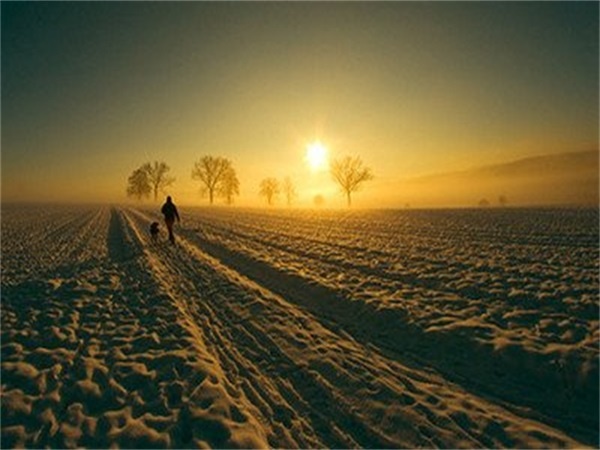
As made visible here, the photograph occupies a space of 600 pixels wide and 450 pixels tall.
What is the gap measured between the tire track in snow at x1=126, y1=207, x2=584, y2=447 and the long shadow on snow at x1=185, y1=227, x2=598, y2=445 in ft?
1.51

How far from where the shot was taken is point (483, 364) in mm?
8305

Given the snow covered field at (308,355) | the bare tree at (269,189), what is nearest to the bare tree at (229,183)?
the bare tree at (269,189)

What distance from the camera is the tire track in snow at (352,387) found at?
6.10m

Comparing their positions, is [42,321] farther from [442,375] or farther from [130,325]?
[442,375]

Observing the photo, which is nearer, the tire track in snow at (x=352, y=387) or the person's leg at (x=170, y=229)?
the tire track in snow at (x=352, y=387)

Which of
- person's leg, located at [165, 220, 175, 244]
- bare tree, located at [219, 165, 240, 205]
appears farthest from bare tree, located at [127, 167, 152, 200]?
person's leg, located at [165, 220, 175, 244]

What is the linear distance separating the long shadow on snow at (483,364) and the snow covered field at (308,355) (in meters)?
0.04

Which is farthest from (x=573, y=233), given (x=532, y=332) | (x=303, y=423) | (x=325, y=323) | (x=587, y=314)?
(x=303, y=423)

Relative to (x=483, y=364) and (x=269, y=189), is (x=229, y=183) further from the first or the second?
(x=483, y=364)

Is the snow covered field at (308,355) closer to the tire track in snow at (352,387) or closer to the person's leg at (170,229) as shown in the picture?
the tire track in snow at (352,387)

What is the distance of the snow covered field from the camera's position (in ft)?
20.7

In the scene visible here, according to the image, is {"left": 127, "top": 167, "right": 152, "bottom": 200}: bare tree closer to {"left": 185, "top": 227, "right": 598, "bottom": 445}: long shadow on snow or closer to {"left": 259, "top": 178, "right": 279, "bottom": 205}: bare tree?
{"left": 259, "top": 178, "right": 279, "bottom": 205}: bare tree

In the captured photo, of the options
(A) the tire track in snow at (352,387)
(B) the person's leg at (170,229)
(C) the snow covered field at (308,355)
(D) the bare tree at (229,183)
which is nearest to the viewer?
(A) the tire track in snow at (352,387)

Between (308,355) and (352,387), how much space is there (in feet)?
4.92
